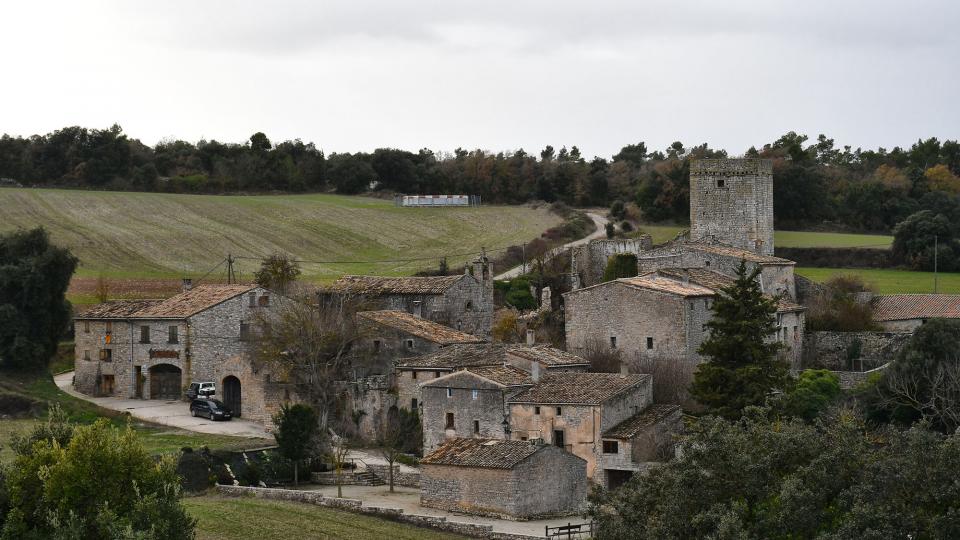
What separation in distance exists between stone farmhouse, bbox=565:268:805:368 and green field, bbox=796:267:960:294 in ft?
46.2

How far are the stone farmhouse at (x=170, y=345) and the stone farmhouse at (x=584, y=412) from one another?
11.7 m

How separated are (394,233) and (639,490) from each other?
5918cm

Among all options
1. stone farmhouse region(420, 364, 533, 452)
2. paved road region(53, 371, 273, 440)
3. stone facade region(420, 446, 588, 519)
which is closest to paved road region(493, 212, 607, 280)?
paved road region(53, 371, 273, 440)

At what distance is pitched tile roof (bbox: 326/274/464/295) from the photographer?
59062mm

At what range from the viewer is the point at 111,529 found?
3023 centimetres

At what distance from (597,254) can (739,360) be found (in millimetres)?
21969

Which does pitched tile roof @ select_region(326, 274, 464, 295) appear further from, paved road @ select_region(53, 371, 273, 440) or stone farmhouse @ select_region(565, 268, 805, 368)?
paved road @ select_region(53, 371, 273, 440)

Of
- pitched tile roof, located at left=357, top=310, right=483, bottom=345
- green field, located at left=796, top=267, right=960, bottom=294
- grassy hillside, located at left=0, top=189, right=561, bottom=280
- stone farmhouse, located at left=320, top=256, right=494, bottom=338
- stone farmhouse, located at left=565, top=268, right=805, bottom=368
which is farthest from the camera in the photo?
grassy hillside, located at left=0, top=189, right=561, bottom=280

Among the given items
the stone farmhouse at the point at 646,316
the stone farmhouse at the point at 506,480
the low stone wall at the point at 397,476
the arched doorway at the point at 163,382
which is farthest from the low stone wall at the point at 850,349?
the arched doorway at the point at 163,382

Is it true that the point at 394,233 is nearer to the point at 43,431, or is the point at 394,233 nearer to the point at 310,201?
the point at 310,201

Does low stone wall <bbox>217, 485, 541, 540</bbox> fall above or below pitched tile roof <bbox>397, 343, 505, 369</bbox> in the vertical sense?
below

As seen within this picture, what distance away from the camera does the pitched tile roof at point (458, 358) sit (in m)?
49.6

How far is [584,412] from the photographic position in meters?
45.2

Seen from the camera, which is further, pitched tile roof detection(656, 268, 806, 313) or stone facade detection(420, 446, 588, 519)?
pitched tile roof detection(656, 268, 806, 313)
